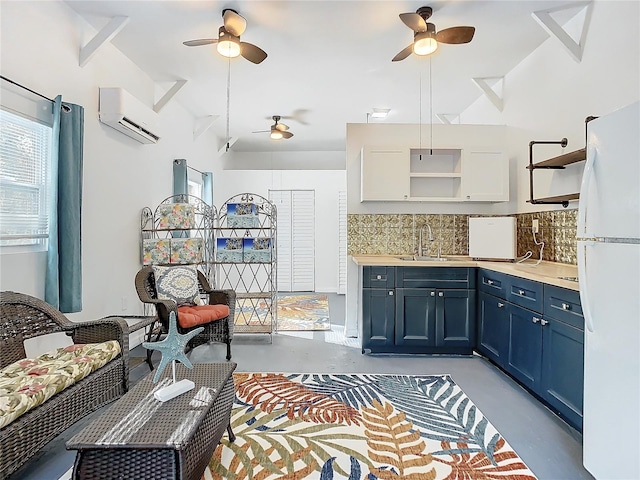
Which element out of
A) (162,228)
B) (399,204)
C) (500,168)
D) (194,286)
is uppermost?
(500,168)

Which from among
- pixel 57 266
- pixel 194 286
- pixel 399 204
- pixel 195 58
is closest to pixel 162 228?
pixel 194 286

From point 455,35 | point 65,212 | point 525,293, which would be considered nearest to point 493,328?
point 525,293

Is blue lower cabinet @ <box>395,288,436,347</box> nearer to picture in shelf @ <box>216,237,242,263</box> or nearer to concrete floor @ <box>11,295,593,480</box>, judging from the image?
concrete floor @ <box>11,295,593,480</box>

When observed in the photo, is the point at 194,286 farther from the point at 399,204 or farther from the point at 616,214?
the point at 616,214

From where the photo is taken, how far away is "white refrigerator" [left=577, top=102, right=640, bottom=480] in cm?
146

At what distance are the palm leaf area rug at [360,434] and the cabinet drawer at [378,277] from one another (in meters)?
0.88

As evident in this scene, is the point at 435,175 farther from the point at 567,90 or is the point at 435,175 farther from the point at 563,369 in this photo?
the point at 563,369

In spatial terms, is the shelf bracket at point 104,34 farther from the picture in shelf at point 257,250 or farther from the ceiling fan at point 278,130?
the ceiling fan at point 278,130

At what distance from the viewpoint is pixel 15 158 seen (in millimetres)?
2486

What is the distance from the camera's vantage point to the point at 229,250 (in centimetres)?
412

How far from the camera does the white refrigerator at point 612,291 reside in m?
1.46

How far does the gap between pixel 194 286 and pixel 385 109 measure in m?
3.46

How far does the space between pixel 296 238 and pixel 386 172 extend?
3.48 metres

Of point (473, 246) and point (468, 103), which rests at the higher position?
point (468, 103)
